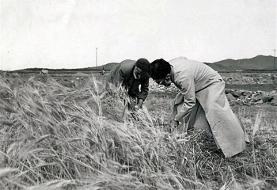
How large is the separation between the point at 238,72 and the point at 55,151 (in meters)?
27.7

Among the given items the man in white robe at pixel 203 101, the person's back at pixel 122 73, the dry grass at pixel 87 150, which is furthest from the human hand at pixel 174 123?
the person's back at pixel 122 73

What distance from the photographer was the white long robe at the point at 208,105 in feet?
14.2

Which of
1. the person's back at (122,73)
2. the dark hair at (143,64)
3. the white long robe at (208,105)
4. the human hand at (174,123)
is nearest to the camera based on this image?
the human hand at (174,123)

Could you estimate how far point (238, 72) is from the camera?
29.4m

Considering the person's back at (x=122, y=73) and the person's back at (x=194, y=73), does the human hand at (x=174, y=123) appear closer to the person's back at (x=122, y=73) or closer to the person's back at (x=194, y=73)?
the person's back at (x=194, y=73)

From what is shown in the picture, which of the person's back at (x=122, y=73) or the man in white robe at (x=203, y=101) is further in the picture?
the person's back at (x=122, y=73)

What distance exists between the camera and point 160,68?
4250 mm

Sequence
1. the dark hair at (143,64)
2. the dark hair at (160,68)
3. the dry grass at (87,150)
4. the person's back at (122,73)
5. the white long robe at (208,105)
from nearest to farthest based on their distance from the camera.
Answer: the dry grass at (87,150) < the dark hair at (160,68) < the white long robe at (208,105) < the dark hair at (143,64) < the person's back at (122,73)

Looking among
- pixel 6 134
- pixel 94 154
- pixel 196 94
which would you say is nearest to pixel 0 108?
pixel 6 134

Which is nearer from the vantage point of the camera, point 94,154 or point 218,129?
point 94,154

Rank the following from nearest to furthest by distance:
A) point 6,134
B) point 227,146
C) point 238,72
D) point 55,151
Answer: point 55,151, point 6,134, point 227,146, point 238,72

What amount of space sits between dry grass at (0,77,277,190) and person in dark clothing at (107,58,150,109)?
1095 millimetres

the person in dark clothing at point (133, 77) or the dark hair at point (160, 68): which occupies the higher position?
the dark hair at point (160, 68)

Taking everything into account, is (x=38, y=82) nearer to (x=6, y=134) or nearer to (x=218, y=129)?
(x=6, y=134)
